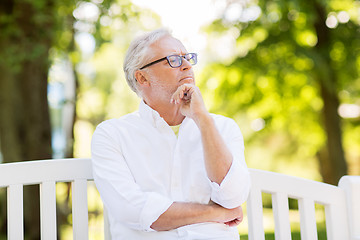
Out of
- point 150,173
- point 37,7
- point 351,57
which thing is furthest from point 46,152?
point 351,57

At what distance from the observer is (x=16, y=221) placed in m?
2.42

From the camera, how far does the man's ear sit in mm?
2691

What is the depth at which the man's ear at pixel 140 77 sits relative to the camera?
2.69 metres

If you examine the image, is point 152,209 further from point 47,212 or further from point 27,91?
point 27,91

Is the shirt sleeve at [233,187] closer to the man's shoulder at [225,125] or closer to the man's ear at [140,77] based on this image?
the man's shoulder at [225,125]

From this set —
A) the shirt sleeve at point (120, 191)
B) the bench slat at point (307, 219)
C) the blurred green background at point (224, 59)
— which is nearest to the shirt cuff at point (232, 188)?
the shirt sleeve at point (120, 191)

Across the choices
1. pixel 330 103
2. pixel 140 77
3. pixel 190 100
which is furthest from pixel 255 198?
pixel 330 103

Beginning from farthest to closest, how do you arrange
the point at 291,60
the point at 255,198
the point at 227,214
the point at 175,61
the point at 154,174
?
1. the point at 291,60
2. the point at 255,198
3. the point at 175,61
4. the point at 154,174
5. the point at 227,214

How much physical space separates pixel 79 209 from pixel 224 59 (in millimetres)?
9233

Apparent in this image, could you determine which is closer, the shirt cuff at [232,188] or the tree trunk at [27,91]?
the shirt cuff at [232,188]

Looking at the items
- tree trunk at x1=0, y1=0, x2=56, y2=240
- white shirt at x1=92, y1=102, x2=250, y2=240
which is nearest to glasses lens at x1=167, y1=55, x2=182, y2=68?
white shirt at x1=92, y1=102, x2=250, y2=240

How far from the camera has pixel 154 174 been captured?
2453mm

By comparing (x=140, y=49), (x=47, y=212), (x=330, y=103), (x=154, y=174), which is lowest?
(x=47, y=212)

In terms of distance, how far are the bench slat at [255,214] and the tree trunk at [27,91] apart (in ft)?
17.0
